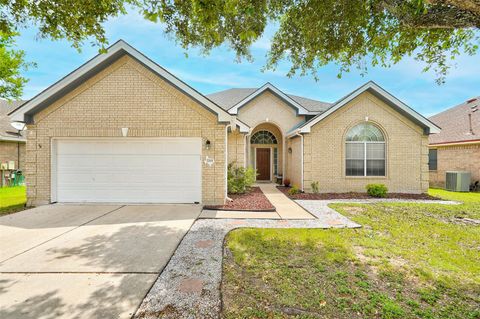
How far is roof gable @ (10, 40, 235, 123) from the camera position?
27.9 ft

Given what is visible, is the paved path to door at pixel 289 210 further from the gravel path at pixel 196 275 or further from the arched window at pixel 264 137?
the arched window at pixel 264 137

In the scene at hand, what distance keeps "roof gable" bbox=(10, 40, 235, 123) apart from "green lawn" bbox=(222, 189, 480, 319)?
513 centimetres

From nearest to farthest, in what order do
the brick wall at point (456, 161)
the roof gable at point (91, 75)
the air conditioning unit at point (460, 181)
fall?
the roof gable at point (91, 75) < the air conditioning unit at point (460, 181) < the brick wall at point (456, 161)

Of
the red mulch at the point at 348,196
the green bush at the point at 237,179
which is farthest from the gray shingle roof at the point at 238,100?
the red mulch at the point at 348,196

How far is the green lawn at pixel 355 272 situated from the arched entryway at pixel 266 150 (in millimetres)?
10898

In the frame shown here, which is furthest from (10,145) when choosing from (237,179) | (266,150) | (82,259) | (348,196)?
(348,196)

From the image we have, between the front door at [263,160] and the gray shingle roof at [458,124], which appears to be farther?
the front door at [263,160]

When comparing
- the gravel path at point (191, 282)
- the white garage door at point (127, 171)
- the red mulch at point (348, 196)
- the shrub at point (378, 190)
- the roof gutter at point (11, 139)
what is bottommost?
the gravel path at point (191, 282)

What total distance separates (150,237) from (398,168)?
1245 centimetres

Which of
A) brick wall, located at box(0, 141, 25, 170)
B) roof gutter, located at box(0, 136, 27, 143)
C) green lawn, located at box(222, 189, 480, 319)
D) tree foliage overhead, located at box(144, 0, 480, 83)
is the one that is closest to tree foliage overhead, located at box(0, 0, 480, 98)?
tree foliage overhead, located at box(144, 0, 480, 83)

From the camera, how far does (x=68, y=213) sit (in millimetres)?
7711

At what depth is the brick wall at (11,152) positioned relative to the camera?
16000 millimetres

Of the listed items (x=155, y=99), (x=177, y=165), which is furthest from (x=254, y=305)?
(x=155, y=99)

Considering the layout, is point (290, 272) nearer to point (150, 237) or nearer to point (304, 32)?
point (150, 237)
